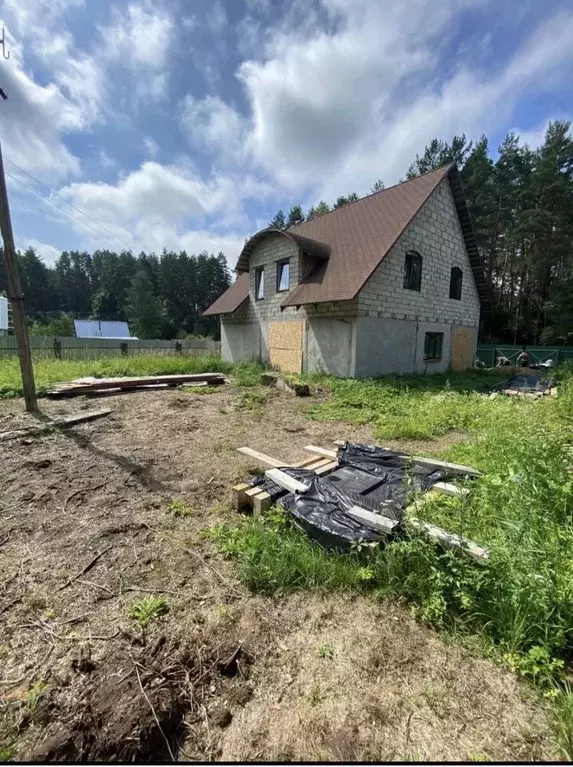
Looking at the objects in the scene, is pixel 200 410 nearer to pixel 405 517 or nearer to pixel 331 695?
pixel 405 517

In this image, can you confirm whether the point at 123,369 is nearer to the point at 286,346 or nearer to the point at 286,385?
the point at 286,346

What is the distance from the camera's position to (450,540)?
7.70ft

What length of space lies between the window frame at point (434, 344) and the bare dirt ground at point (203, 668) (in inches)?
495

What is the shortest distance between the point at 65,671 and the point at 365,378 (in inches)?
410

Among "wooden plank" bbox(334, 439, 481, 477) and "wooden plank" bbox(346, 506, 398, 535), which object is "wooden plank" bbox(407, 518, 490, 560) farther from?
"wooden plank" bbox(334, 439, 481, 477)

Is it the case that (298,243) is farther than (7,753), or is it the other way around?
(298,243)

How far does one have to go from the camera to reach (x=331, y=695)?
1.67 m

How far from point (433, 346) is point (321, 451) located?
11.3 m

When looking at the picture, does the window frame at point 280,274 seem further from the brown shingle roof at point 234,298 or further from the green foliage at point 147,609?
the green foliage at point 147,609

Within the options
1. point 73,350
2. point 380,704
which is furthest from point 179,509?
point 73,350

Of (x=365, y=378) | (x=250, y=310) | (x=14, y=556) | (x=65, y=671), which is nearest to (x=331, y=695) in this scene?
(x=65, y=671)

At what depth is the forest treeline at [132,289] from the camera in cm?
5325

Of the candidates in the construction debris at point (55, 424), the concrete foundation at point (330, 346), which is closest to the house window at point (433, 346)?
the concrete foundation at point (330, 346)

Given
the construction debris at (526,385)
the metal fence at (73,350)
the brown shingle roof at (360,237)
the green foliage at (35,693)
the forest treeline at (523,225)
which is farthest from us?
the forest treeline at (523,225)
